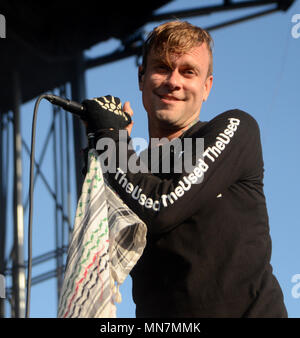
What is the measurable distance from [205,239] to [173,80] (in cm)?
57

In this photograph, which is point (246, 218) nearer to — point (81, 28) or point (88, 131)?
point (88, 131)

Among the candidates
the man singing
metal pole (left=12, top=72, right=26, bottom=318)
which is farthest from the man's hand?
metal pole (left=12, top=72, right=26, bottom=318)

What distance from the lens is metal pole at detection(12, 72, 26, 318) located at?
23.1ft

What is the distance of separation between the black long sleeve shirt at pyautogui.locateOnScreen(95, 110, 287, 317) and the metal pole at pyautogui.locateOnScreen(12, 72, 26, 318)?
5098mm

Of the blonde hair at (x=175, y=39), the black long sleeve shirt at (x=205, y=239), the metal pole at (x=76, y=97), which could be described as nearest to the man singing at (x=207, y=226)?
the black long sleeve shirt at (x=205, y=239)

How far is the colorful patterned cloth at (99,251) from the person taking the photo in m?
2.03

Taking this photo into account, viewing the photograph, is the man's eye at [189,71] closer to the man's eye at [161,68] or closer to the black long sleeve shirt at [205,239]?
the man's eye at [161,68]

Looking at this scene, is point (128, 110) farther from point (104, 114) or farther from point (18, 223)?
point (18, 223)

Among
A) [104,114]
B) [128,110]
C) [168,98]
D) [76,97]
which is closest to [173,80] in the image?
[168,98]

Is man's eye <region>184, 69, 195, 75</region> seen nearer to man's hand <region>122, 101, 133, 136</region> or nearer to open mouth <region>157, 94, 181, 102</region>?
open mouth <region>157, 94, 181, 102</region>

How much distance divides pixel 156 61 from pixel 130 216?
1.95 ft

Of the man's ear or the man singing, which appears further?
the man's ear

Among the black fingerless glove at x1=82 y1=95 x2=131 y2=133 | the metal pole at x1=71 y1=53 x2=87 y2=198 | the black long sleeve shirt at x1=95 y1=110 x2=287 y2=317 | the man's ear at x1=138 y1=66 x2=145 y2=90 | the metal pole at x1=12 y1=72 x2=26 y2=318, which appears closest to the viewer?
the black long sleeve shirt at x1=95 y1=110 x2=287 y2=317

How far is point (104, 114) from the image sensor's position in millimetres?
2188
